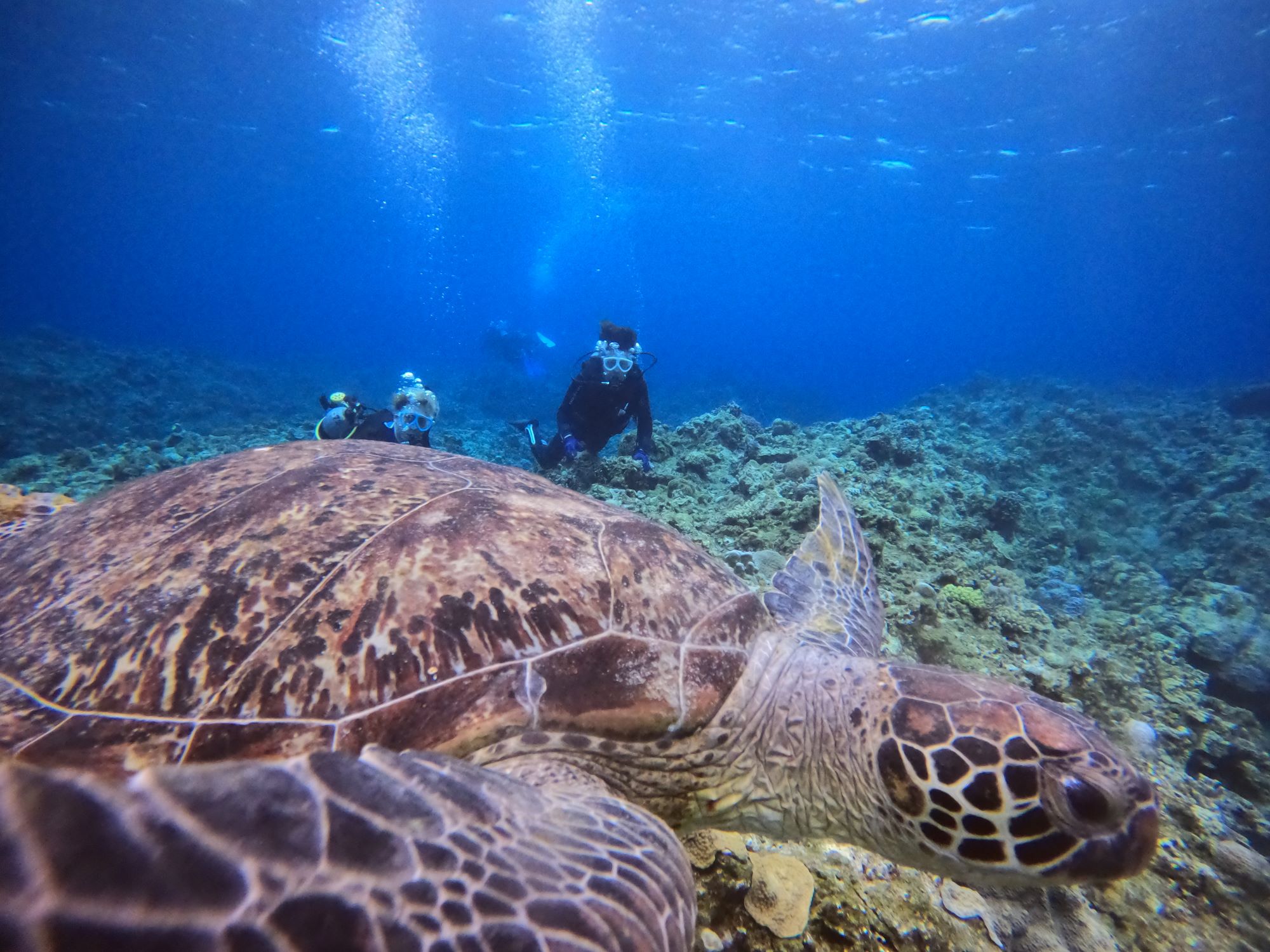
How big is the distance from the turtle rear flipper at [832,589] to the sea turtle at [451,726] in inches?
5.4

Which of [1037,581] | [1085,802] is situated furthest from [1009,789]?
[1037,581]

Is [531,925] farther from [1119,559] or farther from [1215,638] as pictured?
[1119,559]

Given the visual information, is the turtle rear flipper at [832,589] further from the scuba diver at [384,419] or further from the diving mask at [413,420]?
the diving mask at [413,420]

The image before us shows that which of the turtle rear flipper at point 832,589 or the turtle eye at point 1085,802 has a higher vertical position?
the turtle rear flipper at point 832,589

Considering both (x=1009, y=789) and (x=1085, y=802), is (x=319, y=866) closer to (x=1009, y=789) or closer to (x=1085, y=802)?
(x=1009, y=789)

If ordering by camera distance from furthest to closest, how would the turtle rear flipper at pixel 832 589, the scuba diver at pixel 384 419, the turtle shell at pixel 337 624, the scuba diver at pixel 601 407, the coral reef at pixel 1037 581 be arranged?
the scuba diver at pixel 601 407 → the scuba diver at pixel 384 419 → the turtle rear flipper at pixel 832 589 → the coral reef at pixel 1037 581 → the turtle shell at pixel 337 624

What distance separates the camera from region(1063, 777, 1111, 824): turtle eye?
149 cm

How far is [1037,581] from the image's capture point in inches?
227

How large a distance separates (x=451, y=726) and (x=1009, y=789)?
5.26ft

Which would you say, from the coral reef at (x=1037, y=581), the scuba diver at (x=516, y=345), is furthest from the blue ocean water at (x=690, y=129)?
the coral reef at (x=1037, y=581)

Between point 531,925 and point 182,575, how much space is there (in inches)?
57.5

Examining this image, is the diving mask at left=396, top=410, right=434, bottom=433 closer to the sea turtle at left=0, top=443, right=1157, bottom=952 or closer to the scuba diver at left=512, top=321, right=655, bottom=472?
the scuba diver at left=512, top=321, right=655, bottom=472

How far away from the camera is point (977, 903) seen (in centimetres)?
198

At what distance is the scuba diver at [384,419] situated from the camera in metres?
6.29
